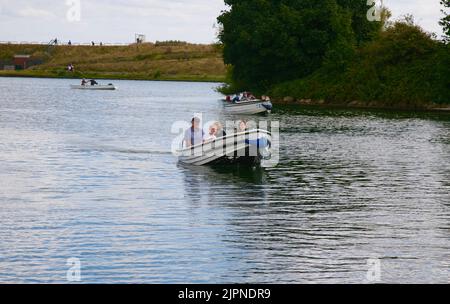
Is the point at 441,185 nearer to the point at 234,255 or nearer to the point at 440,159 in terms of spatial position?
the point at 440,159

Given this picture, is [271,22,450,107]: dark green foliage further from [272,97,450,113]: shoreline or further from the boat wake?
the boat wake

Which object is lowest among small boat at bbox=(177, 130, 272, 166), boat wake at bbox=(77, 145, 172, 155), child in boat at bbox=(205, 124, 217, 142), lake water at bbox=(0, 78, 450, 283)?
boat wake at bbox=(77, 145, 172, 155)

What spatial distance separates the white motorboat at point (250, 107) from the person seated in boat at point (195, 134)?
39718mm

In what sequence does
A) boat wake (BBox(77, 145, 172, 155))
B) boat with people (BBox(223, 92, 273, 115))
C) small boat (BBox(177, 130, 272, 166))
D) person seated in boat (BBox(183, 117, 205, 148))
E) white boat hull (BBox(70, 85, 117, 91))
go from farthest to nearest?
white boat hull (BBox(70, 85, 117, 91)) < boat with people (BBox(223, 92, 273, 115)) < boat wake (BBox(77, 145, 172, 155)) < person seated in boat (BBox(183, 117, 205, 148)) < small boat (BBox(177, 130, 272, 166))

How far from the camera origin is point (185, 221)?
2381cm

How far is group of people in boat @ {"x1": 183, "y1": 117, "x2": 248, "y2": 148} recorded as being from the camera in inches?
1385

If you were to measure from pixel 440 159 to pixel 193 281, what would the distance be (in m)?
26.6

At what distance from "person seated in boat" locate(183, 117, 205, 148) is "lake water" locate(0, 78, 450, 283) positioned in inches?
45.5

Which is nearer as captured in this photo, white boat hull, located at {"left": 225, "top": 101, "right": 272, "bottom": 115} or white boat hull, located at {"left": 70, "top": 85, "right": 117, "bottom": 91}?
white boat hull, located at {"left": 225, "top": 101, "right": 272, "bottom": 115}

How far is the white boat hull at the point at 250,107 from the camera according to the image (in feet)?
251

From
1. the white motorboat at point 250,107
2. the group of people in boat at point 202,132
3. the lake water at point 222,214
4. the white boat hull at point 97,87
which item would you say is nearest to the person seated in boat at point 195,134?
the group of people in boat at point 202,132

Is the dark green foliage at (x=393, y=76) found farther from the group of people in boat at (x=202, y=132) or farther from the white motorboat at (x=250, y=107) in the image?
the group of people in boat at (x=202, y=132)

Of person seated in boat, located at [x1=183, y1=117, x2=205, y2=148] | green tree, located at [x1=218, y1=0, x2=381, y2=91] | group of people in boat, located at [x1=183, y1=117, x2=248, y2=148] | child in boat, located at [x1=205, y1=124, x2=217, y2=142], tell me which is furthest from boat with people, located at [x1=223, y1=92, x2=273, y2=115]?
child in boat, located at [x1=205, y1=124, x2=217, y2=142]
